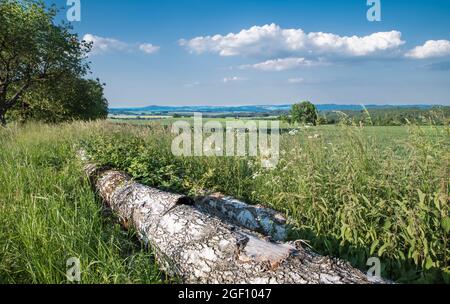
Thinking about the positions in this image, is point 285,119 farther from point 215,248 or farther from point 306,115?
point 215,248

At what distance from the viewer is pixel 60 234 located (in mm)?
3197

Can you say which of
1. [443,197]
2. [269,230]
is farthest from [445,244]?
[269,230]

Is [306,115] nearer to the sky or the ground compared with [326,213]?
nearer to the sky

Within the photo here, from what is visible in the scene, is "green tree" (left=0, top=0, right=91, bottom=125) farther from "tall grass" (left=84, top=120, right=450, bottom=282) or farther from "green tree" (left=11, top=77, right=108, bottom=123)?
"tall grass" (left=84, top=120, right=450, bottom=282)

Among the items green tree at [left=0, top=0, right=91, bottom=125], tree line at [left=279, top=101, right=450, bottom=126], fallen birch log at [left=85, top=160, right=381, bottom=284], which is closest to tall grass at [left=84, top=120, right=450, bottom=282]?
tree line at [left=279, top=101, right=450, bottom=126]

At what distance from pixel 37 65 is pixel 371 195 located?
22.6 meters

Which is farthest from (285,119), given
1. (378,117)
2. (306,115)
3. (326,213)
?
(326,213)

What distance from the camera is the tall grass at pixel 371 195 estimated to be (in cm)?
315

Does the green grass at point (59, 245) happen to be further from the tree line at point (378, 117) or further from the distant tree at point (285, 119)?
the distant tree at point (285, 119)

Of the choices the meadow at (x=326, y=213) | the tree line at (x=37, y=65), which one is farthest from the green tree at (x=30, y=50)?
the meadow at (x=326, y=213)

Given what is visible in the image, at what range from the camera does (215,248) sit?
9.91 feet

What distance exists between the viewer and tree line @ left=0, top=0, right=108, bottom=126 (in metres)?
19.2
